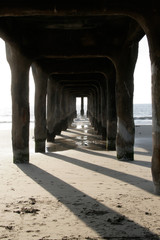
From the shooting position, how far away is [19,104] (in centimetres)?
841

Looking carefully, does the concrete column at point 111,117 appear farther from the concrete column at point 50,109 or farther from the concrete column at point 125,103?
the concrete column at point 50,109

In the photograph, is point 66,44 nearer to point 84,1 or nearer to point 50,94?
point 84,1

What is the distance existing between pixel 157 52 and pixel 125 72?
152 inches

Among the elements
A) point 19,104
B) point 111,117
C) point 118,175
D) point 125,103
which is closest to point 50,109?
point 111,117

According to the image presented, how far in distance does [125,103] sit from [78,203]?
4756mm

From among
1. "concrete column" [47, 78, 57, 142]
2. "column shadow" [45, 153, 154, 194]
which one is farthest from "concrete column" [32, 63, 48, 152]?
"concrete column" [47, 78, 57, 142]

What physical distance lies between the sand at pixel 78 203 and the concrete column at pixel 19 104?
91cm

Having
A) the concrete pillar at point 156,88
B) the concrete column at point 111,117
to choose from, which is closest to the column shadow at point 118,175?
the concrete pillar at point 156,88

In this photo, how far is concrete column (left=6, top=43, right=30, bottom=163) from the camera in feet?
27.6

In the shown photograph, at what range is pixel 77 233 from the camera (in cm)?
347

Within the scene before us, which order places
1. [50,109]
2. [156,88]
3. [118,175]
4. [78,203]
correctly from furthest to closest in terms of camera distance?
[50,109] → [118,175] → [156,88] → [78,203]

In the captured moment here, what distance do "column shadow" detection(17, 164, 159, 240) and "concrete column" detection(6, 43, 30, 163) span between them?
8.75 ft

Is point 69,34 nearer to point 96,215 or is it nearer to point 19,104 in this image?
point 19,104

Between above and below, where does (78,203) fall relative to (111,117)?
below
